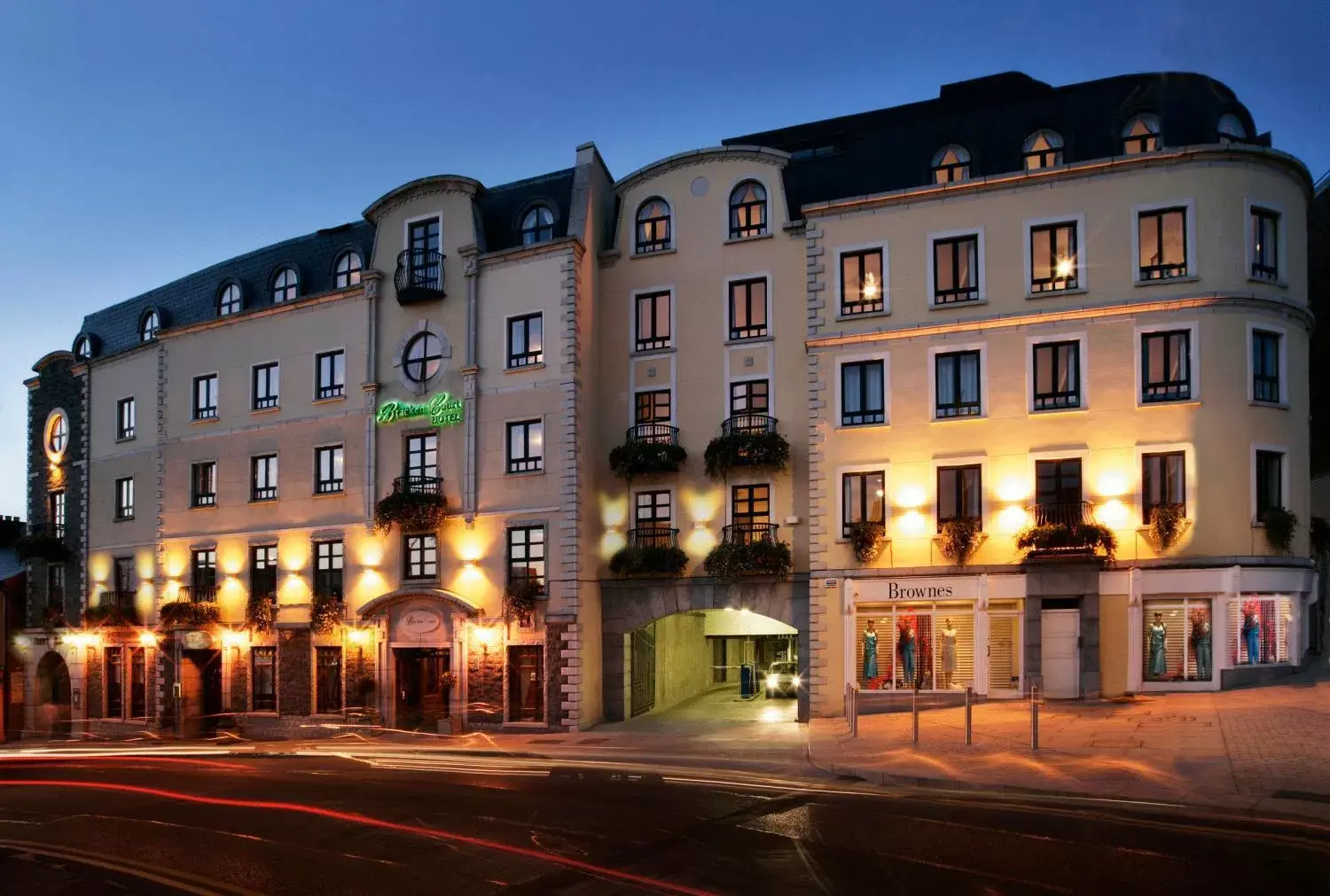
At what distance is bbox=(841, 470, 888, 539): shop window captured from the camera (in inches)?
1073

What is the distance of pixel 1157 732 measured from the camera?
2000 cm

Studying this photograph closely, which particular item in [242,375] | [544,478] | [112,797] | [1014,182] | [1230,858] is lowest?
[112,797]

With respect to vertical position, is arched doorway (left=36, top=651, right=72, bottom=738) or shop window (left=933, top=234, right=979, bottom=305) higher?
shop window (left=933, top=234, right=979, bottom=305)

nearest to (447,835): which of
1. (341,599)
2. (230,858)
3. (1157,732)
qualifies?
(230,858)

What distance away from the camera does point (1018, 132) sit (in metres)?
27.3

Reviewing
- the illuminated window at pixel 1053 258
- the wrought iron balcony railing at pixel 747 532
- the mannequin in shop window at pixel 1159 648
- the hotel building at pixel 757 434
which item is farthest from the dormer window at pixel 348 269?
the mannequin in shop window at pixel 1159 648

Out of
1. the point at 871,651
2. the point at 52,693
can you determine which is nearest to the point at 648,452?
the point at 871,651

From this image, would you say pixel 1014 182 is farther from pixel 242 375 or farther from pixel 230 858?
pixel 242 375

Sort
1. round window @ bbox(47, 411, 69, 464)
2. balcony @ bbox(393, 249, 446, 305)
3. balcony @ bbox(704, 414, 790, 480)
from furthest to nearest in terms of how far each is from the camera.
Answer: round window @ bbox(47, 411, 69, 464) → balcony @ bbox(393, 249, 446, 305) → balcony @ bbox(704, 414, 790, 480)

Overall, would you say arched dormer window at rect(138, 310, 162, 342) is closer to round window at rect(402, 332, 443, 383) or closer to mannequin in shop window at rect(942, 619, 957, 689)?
round window at rect(402, 332, 443, 383)

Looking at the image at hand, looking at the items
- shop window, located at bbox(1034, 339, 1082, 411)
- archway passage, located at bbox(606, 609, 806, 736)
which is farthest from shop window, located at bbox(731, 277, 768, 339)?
archway passage, located at bbox(606, 609, 806, 736)

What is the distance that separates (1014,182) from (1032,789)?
54.0 feet

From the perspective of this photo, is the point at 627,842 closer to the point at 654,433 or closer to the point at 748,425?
the point at 748,425

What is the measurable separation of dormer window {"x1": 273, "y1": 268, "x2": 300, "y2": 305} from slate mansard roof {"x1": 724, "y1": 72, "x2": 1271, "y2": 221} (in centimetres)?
1789
